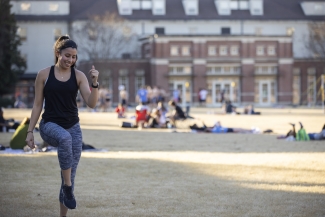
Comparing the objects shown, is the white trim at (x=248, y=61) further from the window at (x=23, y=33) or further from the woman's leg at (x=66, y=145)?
the woman's leg at (x=66, y=145)

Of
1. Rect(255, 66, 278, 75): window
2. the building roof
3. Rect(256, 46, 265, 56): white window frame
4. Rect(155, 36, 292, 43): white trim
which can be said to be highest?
the building roof

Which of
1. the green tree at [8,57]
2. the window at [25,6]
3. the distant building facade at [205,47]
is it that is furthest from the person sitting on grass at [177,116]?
the window at [25,6]

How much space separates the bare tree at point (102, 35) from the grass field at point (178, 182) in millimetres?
59830

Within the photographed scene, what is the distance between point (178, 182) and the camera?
42.0 ft

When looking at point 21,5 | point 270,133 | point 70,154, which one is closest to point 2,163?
point 70,154

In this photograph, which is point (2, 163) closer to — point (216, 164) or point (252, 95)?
point (216, 164)

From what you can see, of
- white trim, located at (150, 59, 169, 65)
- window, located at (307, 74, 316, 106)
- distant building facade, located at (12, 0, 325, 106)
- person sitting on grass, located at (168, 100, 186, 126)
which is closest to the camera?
person sitting on grass, located at (168, 100, 186, 126)

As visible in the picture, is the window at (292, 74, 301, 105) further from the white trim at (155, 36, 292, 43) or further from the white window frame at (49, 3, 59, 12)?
the white window frame at (49, 3, 59, 12)

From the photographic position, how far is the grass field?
990 cm

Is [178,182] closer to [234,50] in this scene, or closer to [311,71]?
[234,50]

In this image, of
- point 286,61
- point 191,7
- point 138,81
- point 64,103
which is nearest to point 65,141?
point 64,103

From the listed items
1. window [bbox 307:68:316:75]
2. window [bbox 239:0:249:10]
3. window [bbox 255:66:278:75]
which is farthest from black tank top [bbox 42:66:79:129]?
window [bbox 239:0:249:10]

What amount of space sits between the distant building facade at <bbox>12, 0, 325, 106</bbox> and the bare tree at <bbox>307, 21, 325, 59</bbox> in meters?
1.51

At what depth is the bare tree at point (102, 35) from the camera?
263ft
